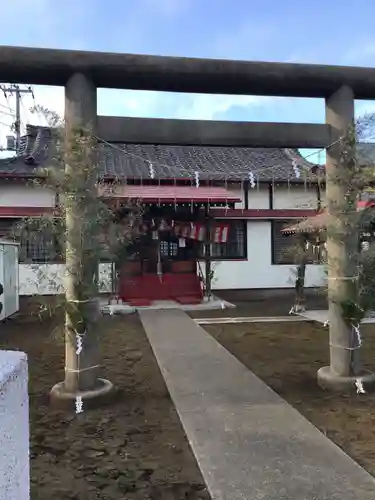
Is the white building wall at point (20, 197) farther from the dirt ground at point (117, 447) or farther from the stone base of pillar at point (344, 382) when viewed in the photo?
the stone base of pillar at point (344, 382)

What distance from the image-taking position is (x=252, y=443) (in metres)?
3.58

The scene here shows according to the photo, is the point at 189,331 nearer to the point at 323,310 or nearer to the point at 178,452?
the point at 323,310

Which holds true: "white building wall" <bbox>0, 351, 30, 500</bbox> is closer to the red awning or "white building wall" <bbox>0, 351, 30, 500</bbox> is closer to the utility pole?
the red awning

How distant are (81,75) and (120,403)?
3386 millimetres

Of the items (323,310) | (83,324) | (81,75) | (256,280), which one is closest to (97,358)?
(83,324)

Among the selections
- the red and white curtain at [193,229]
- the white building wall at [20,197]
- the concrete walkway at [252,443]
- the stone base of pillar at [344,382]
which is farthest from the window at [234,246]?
the stone base of pillar at [344,382]

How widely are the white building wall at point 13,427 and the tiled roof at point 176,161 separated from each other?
45.6ft

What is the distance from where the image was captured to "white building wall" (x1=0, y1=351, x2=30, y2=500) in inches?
59.6

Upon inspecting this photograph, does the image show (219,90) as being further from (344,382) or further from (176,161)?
(176,161)

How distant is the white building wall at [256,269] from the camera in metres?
16.9

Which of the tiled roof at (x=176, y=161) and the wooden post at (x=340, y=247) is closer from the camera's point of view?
the wooden post at (x=340, y=247)

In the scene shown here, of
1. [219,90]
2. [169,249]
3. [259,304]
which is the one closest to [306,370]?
[219,90]

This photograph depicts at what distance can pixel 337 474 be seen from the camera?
307 cm

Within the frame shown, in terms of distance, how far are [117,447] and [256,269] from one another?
13.8 metres
